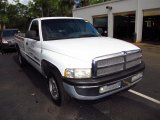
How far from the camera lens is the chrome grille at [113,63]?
3803mm

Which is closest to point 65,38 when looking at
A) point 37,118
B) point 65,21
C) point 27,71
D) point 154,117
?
point 65,21

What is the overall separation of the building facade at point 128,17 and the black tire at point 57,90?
13.6 metres

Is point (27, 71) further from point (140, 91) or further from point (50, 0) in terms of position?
point (50, 0)

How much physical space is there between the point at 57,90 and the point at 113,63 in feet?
4.51

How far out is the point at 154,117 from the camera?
405cm

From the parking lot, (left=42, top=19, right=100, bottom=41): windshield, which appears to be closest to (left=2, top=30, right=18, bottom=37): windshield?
the parking lot

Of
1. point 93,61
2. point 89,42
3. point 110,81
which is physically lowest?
point 110,81

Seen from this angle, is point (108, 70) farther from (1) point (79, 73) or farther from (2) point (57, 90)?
(2) point (57, 90)

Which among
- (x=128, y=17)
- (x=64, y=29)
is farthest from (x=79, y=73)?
(x=128, y=17)

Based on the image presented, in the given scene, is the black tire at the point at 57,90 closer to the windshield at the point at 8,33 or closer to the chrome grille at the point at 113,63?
the chrome grille at the point at 113,63

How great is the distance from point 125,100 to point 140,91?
2.53 feet

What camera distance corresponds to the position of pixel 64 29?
5527 millimetres

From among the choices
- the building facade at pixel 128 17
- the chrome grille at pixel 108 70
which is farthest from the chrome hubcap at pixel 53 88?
the building facade at pixel 128 17

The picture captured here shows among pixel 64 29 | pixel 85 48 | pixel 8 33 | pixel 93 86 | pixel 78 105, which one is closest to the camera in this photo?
pixel 93 86
